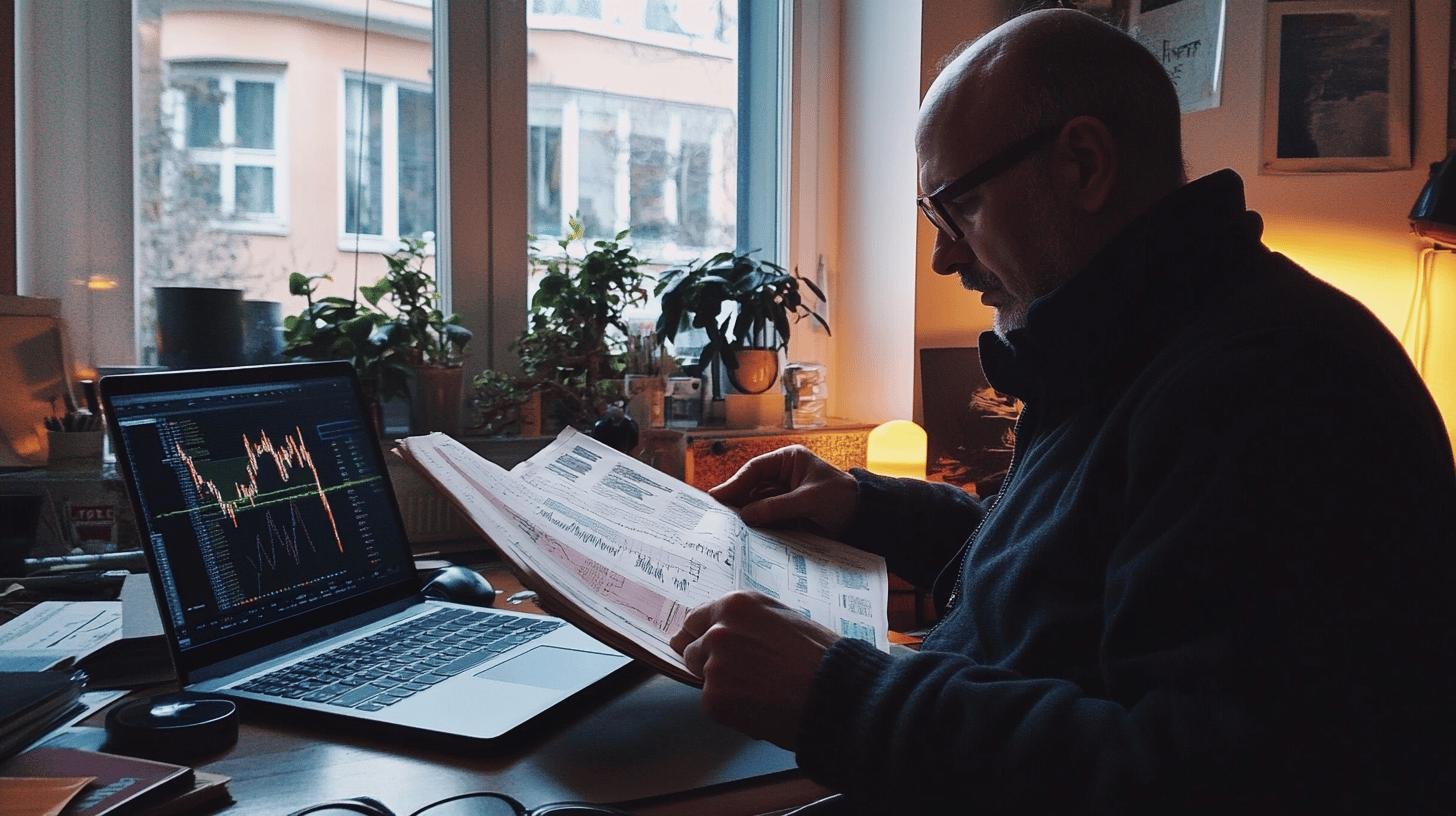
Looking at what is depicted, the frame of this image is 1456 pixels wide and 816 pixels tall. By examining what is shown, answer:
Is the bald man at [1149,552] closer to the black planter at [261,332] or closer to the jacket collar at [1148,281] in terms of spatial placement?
the jacket collar at [1148,281]

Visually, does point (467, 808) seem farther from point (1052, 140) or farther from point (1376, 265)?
point (1376, 265)

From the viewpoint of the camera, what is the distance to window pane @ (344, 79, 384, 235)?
1.94 metres

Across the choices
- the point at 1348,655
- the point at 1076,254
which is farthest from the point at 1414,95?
the point at 1348,655

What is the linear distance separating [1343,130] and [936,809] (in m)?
2.11

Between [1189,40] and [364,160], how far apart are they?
1.68 metres

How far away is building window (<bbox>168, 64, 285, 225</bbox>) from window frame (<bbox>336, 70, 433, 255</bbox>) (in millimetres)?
104

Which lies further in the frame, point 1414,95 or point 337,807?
point 1414,95

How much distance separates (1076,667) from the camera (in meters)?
0.80

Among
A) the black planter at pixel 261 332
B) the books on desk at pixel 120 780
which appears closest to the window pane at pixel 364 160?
the black planter at pixel 261 332

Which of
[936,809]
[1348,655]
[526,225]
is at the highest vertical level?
[526,225]

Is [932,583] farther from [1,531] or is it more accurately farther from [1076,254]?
[1,531]

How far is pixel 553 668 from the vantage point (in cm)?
94

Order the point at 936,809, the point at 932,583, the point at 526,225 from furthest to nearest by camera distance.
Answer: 1. the point at 526,225
2. the point at 932,583
3. the point at 936,809

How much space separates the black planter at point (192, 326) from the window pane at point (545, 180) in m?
0.61
